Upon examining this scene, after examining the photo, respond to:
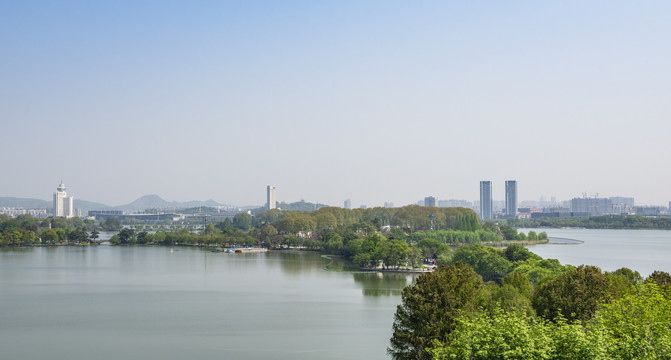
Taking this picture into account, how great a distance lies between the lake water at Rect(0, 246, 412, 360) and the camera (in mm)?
9016

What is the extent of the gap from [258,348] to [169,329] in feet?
7.02

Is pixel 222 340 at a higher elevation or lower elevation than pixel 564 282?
lower

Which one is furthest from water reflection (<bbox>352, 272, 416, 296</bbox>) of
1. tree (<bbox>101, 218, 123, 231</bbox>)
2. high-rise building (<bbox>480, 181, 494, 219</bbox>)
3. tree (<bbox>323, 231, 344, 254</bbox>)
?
high-rise building (<bbox>480, 181, 494, 219</bbox>)

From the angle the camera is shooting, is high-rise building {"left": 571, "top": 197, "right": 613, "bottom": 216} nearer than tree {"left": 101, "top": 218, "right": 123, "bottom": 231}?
No

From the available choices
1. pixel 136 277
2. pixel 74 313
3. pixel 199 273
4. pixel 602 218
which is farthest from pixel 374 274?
pixel 602 218

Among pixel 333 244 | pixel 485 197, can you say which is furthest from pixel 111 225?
pixel 485 197

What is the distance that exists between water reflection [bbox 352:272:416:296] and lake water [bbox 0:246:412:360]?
1.1 inches

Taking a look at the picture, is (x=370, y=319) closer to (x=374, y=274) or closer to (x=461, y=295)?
(x=461, y=295)

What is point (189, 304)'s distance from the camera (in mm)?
13180

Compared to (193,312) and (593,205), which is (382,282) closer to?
(193,312)

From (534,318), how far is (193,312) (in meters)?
7.37

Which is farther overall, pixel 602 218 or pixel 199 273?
pixel 602 218

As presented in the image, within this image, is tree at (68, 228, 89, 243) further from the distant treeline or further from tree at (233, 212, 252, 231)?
the distant treeline

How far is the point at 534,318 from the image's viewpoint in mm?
6934
